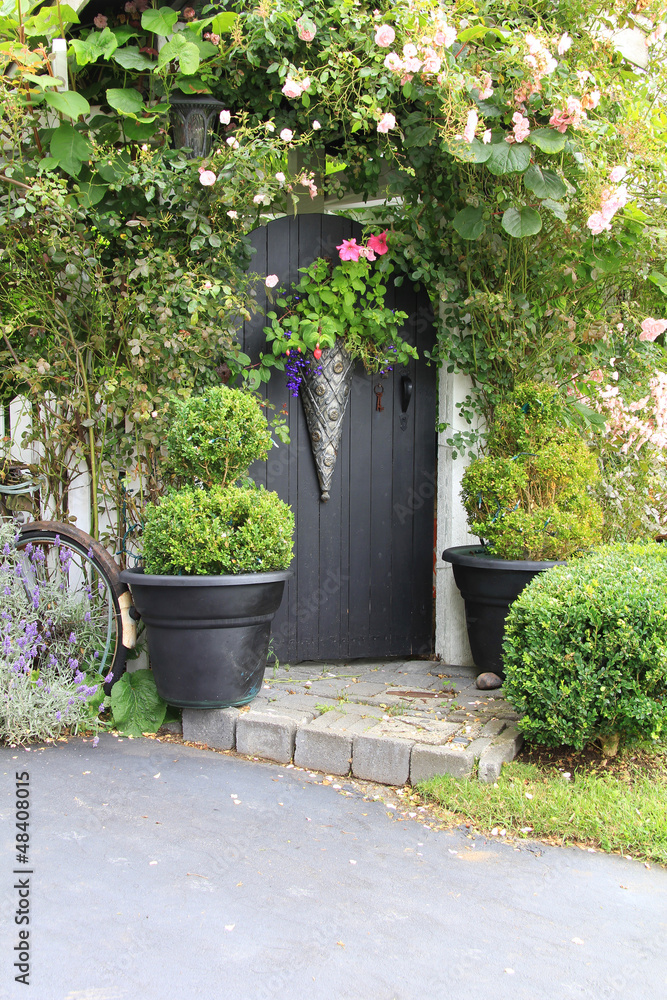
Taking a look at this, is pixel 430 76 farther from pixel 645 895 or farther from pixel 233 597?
pixel 645 895

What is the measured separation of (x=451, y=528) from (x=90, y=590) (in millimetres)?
1971

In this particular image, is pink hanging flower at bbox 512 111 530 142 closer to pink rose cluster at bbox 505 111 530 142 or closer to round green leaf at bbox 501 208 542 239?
pink rose cluster at bbox 505 111 530 142

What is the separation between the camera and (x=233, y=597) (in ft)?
10.5

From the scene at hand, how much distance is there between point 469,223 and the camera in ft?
13.1

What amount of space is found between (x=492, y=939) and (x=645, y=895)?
0.54 meters

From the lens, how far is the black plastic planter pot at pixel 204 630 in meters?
3.19

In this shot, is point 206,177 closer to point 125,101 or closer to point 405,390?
point 125,101

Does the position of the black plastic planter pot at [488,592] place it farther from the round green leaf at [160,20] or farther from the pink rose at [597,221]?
the round green leaf at [160,20]

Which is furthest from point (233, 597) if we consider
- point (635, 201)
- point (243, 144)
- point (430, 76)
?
point (635, 201)

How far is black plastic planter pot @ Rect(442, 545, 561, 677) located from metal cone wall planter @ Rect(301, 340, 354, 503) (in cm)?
82

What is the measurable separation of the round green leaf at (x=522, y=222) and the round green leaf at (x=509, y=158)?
229 millimetres

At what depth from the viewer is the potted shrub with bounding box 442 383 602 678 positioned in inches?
148

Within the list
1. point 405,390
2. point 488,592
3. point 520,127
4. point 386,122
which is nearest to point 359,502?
point 405,390

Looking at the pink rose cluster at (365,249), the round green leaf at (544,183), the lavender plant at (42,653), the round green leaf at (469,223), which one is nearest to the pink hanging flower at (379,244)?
the pink rose cluster at (365,249)
